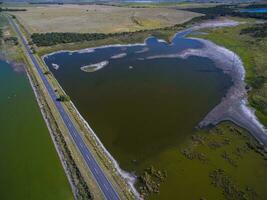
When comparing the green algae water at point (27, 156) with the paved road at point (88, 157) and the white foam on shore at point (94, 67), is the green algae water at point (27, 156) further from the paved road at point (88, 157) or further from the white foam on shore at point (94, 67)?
the white foam on shore at point (94, 67)

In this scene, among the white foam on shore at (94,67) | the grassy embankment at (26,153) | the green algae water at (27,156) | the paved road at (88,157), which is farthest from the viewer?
the white foam on shore at (94,67)

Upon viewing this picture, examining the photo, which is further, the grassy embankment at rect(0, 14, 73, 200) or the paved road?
the grassy embankment at rect(0, 14, 73, 200)

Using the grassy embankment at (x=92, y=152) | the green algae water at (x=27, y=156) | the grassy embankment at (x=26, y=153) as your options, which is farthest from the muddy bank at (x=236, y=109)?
the grassy embankment at (x=26, y=153)

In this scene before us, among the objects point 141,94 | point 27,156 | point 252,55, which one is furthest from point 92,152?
point 252,55

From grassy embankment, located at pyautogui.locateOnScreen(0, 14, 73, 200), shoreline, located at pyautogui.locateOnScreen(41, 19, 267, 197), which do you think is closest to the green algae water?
grassy embankment, located at pyautogui.locateOnScreen(0, 14, 73, 200)

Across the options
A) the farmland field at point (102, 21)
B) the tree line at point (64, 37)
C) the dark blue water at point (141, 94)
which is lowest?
the farmland field at point (102, 21)

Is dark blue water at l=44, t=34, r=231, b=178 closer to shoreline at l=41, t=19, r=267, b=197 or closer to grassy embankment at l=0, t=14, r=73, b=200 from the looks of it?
shoreline at l=41, t=19, r=267, b=197

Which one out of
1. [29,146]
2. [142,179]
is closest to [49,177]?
[29,146]

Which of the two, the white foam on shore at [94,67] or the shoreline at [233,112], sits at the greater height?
the shoreline at [233,112]

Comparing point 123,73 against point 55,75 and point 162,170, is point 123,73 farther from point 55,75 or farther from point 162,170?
point 162,170
